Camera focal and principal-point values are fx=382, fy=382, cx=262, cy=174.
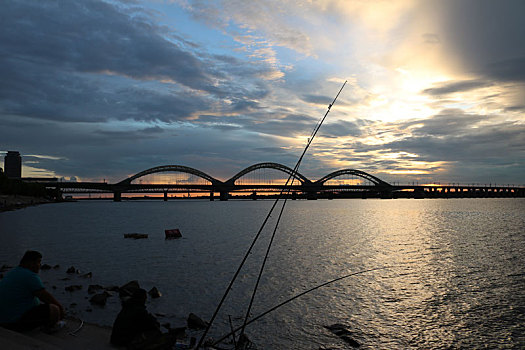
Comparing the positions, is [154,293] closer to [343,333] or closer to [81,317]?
[81,317]

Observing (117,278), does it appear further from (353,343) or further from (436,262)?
(436,262)

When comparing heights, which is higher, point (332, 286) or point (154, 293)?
point (154, 293)

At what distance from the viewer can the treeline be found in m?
94.0

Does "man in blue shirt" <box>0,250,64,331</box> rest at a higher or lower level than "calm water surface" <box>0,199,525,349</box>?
higher

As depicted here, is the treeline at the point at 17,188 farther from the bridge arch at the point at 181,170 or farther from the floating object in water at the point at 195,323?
the floating object in water at the point at 195,323

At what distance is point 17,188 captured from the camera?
112 metres

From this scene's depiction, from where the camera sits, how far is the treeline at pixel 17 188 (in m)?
94.0

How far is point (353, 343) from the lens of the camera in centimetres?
948

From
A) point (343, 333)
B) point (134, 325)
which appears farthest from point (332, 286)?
point (134, 325)

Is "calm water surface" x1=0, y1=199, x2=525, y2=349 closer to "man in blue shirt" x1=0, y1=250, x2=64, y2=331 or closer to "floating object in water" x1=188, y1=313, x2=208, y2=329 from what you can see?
"floating object in water" x1=188, y1=313, x2=208, y2=329

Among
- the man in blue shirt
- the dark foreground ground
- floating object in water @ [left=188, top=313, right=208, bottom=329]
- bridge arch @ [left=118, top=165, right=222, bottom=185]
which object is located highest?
bridge arch @ [left=118, top=165, right=222, bottom=185]

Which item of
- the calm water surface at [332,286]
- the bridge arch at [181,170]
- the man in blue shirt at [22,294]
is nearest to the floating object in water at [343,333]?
the calm water surface at [332,286]

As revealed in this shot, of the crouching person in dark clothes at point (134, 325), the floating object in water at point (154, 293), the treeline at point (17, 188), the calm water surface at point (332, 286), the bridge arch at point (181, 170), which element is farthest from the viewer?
the bridge arch at point (181, 170)

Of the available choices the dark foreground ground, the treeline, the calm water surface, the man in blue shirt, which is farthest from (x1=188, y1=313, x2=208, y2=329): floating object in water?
the treeline
